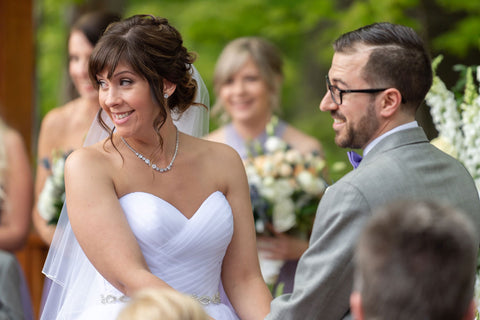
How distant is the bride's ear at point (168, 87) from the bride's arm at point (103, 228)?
510 millimetres

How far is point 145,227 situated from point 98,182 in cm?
31

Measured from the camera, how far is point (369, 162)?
289 cm

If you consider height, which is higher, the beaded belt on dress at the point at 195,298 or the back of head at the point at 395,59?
the back of head at the point at 395,59

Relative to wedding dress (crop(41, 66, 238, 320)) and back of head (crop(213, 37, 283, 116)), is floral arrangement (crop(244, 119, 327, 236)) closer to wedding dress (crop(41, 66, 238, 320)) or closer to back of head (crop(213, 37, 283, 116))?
back of head (crop(213, 37, 283, 116))

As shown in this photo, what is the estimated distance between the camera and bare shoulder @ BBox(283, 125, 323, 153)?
604 centimetres

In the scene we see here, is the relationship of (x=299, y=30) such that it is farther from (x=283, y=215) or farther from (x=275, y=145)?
(x=283, y=215)

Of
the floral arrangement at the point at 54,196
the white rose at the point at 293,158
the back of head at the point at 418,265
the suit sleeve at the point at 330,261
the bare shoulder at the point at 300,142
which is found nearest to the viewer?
the back of head at the point at 418,265

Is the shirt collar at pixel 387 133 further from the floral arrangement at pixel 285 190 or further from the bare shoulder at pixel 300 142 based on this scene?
the bare shoulder at pixel 300 142

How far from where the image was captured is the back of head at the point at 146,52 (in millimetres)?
3299

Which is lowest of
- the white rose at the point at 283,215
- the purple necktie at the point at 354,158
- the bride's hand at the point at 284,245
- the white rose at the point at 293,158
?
the bride's hand at the point at 284,245

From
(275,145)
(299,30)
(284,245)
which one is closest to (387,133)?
(284,245)

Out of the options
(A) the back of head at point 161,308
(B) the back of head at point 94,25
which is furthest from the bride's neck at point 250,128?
(A) the back of head at point 161,308

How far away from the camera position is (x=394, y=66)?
9.71ft

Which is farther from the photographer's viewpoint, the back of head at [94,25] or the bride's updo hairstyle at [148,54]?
the back of head at [94,25]
